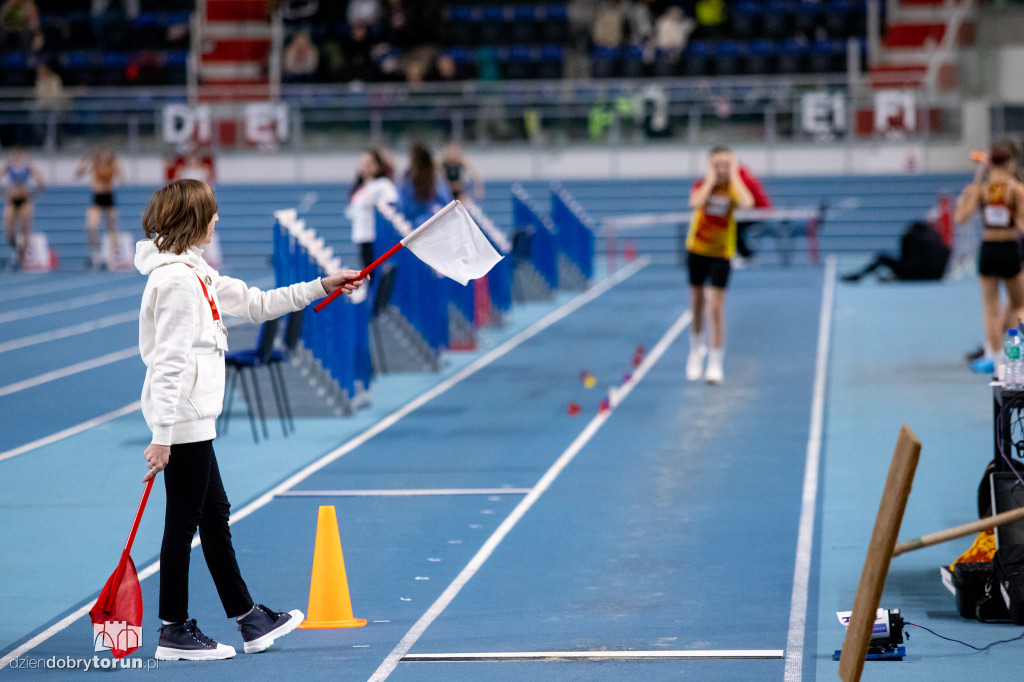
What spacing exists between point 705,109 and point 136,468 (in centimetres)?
1835

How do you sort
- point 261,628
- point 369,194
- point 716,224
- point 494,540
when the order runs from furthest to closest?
point 369,194, point 716,224, point 494,540, point 261,628

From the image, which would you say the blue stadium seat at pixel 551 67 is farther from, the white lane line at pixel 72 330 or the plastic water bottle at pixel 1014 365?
the plastic water bottle at pixel 1014 365

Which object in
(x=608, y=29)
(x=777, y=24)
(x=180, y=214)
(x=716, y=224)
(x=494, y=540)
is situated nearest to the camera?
(x=180, y=214)

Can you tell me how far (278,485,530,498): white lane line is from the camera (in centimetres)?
849

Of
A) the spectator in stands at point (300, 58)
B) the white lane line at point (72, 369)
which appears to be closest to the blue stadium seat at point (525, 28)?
the spectator in stands at point (300, 58)

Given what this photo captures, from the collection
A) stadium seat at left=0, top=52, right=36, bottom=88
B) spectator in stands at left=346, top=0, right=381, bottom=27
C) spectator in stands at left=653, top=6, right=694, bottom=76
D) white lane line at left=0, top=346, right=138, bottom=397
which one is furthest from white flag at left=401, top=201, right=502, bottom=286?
stadium seat at left=0, top=52, right=36, bottom=88

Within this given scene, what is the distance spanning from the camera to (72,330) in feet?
55.5

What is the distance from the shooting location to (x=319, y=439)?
1038 centimetres

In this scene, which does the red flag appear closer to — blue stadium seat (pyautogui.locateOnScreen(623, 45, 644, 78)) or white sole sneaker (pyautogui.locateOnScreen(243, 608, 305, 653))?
white sole sneaker (pyautogui.locateOnScreen(243, 608, 305, 653))

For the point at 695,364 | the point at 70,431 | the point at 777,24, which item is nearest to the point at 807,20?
the point at 777,24

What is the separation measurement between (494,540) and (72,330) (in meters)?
10.9

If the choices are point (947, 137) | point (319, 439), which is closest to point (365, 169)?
point (319, 439)

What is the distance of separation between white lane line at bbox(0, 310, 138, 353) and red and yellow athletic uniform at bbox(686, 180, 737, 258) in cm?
780

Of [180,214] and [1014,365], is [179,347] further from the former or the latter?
[1014,365]
